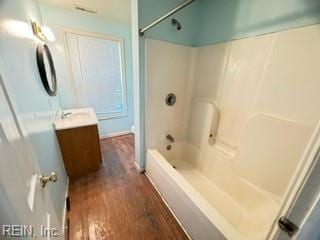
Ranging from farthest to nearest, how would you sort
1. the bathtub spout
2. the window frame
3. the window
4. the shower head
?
the window
the window frame
the bathtub spout
the shower head

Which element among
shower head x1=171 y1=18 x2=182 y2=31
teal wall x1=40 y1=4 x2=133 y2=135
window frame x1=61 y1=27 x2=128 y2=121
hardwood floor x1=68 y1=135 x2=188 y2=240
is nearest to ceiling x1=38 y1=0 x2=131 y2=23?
teal wall x1=40 y1=4 x2=133 y2=135

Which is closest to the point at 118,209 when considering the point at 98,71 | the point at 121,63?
the point at 98,71

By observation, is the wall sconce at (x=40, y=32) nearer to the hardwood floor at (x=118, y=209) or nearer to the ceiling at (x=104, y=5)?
the ceiling at (x=104, y=5)

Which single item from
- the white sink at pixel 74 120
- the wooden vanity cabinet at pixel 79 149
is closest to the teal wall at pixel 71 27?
the white sink at pixel 74 120

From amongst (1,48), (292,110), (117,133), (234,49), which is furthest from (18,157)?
(117,133)

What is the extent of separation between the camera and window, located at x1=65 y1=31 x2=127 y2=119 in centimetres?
238

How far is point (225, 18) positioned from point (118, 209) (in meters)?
2.37

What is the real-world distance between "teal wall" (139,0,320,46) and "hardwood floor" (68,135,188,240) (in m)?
1.85

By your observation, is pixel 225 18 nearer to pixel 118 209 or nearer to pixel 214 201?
pixel 214 201

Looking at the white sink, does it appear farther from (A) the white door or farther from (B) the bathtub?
(A) the white door

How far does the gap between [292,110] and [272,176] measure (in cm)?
59

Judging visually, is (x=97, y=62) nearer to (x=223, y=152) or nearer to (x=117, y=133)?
(x=117, y=133)

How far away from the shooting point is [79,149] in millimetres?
1860

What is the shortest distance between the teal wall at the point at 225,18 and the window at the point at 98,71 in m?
1.40
